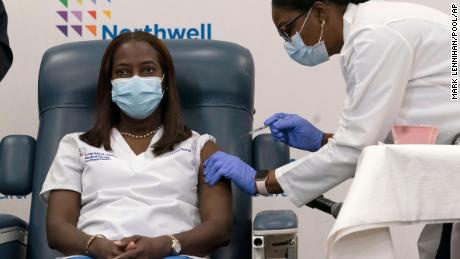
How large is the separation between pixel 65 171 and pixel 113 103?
0.28 meters

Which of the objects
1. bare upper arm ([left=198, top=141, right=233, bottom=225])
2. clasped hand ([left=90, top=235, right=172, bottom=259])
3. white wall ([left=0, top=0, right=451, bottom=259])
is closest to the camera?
clasped hand ([left=90, top=235, right=172, bottom=259])

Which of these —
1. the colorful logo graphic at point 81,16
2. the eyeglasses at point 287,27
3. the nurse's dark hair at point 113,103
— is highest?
the eyeglasses at point 287,27

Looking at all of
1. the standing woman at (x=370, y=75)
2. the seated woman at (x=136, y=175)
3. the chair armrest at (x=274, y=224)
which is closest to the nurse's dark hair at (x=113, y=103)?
the seated woman at (x=136, y=175)

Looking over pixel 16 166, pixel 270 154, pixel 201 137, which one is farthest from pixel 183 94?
pixel 16 166

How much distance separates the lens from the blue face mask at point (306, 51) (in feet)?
6.31

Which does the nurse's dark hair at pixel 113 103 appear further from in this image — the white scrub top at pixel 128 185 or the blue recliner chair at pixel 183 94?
the blue recliner chair at pixel 183 94

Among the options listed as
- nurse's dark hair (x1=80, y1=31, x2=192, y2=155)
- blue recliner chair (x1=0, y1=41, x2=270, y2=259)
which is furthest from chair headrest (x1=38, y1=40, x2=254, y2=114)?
nurse's dark hair (x1=80, y1=31, x2=192, y2=155)

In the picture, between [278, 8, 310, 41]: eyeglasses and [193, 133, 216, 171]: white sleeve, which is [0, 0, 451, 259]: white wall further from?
[278, 8, 310, 41]: eyeglasses

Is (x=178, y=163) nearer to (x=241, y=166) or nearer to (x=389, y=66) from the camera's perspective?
(x=241, y=166)

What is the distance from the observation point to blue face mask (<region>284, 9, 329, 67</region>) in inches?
75.8

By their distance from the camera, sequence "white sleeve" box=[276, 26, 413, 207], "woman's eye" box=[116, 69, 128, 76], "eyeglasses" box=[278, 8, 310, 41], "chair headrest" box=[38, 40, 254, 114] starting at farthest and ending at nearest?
"chair headrest" box=[38, 40, 254, 114] → "woman's eye" box=[116, 69, 128, 76] → "eyeglasses" box=[278, 8, 310, 41] → "white sleeve" box=[276, 26, 413, 207]

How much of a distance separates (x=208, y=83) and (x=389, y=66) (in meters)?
0.82

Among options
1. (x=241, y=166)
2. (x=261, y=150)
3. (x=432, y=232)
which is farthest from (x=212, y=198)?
(x=432, y=232)

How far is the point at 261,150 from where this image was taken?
225 centimetres
